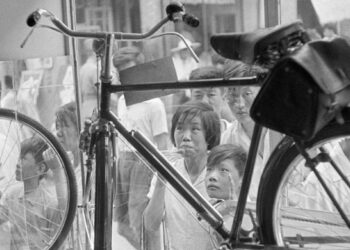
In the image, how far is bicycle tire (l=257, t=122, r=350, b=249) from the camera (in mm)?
2094

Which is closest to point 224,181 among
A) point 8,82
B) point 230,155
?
point 230,155

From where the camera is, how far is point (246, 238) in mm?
2209

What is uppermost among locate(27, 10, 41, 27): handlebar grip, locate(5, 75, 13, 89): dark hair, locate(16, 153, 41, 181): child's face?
locate(27, 10, 41, 27): handlebar grip

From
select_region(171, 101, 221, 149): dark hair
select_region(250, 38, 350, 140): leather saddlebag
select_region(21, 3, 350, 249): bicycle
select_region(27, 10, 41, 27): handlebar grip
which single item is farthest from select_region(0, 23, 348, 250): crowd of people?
select_region(250, 38, 350, 140): leather saddlebag

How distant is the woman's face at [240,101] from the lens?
9.24ft

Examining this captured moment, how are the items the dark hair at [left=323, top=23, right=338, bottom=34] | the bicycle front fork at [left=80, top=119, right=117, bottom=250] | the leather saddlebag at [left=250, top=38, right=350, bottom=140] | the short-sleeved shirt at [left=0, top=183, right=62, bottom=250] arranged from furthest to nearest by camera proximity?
1. the short-sleeved shirt at [left=0, top=183, right=62, bottom=250]
2. the dark hair at [left=323, top=23, right=338, bottom=34]
3. the bicycle front fork at [left=80, top=119, right=117, bottom=250]
4. the leather saddlebag at [left=250, top=38, right=350, bottom=140]

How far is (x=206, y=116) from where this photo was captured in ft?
9.48

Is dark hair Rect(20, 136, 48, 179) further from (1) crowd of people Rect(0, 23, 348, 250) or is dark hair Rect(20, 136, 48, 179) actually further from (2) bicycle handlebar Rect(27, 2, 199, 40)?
(2) bicycle handlebar Rect(27, 2, 199, 40)

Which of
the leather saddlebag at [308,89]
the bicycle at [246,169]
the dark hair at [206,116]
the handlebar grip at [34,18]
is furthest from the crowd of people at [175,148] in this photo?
the leather saddlebag at [308,89]

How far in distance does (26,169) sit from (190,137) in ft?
2.31

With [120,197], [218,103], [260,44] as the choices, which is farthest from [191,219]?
[260,44]

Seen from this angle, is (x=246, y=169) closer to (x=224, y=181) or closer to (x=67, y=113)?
(x=224, y=181)

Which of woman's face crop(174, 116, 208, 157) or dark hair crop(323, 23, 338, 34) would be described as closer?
dark hair crop(323, 23, 338, 34)

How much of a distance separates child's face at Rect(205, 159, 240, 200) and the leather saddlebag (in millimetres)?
896
